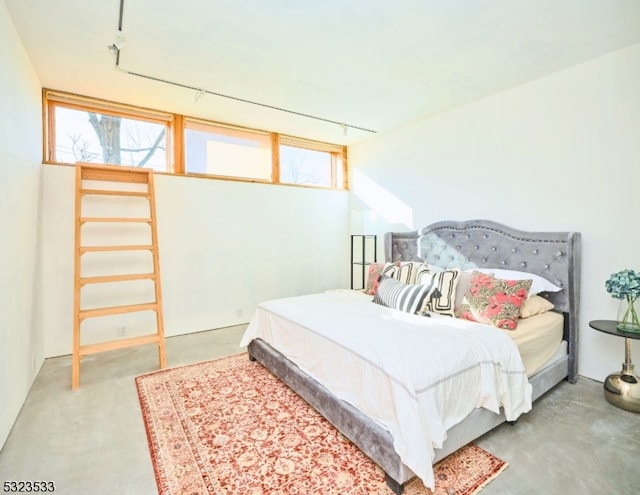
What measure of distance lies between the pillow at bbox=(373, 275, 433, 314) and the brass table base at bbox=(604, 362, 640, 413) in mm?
1387

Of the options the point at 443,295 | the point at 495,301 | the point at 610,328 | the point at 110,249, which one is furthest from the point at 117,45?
the point at 610,328

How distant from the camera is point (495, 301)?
246 cm

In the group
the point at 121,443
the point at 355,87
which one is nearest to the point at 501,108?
the point at 355,87

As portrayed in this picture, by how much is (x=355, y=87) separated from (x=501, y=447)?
303 centimetres

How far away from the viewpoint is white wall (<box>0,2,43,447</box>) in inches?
79.0

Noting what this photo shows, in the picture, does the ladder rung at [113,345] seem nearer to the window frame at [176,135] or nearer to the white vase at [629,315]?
the window frame at [176,135]

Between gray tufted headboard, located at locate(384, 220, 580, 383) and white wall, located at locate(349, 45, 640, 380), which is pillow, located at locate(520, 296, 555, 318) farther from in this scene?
white wall, located at locate(349, 45, 640, 380)

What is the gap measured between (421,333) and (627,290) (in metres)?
1.49

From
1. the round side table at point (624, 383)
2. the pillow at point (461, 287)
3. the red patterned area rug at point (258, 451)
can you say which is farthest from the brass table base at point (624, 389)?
the red patterned area rug at point (258, 451)

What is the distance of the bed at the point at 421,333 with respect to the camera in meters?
1.63

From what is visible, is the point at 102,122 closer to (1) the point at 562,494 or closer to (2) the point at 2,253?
(2) the point at 2,253

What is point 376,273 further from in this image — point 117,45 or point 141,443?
point 117,45

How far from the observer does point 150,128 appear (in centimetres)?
378

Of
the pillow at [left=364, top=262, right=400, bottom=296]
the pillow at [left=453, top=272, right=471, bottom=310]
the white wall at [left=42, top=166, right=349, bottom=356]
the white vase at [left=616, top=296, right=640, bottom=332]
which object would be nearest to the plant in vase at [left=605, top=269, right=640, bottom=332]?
the white vase at [left=616, top=296, right=640, bottom=332]
